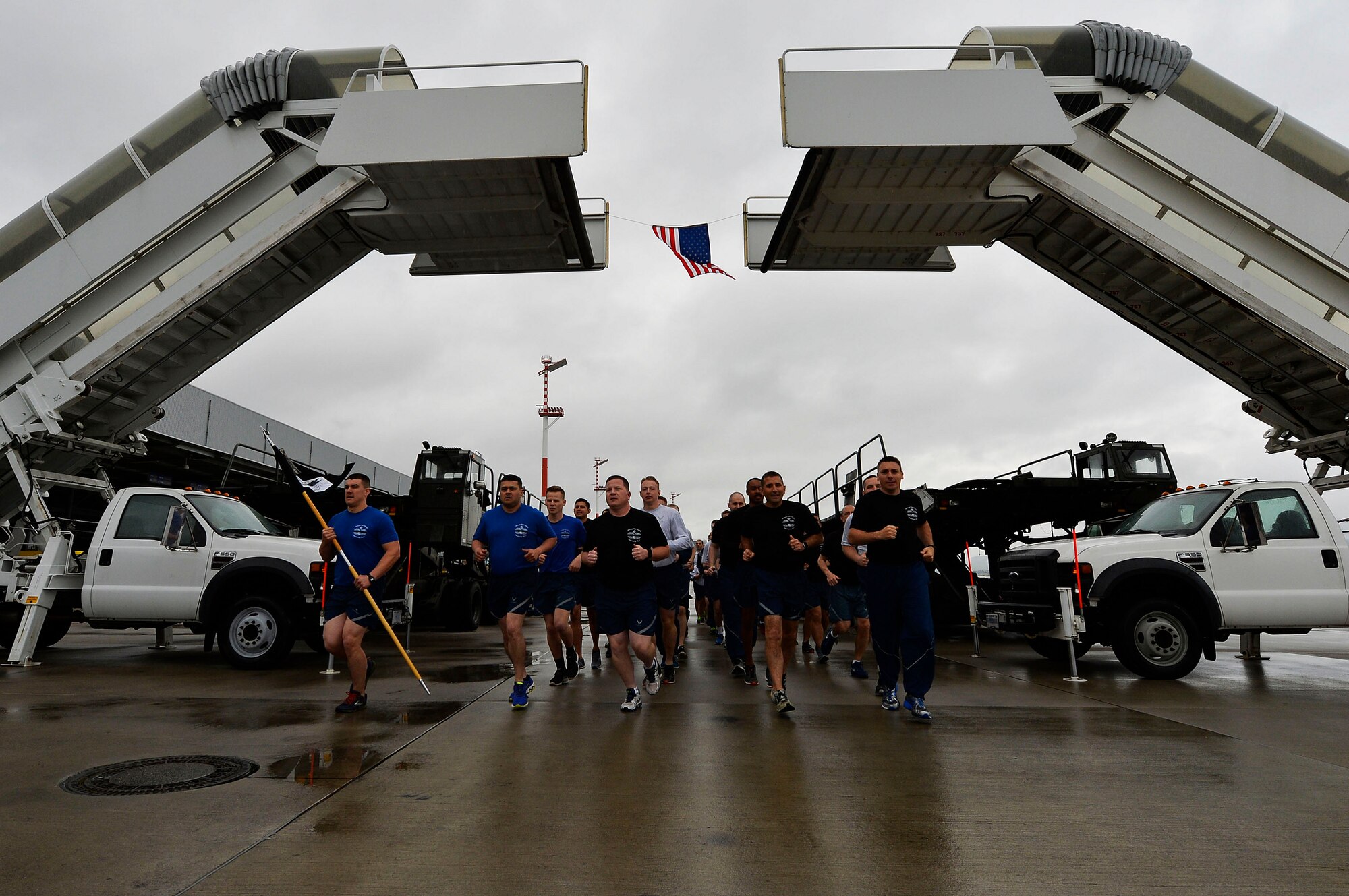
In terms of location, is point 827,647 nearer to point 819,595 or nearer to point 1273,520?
point 819,595

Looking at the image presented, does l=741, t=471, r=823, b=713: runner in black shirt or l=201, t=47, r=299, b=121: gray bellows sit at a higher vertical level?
l=201, t=47, r=299, b=121: gray bellows

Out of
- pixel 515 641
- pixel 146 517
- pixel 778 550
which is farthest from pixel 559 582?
pixel 146 517

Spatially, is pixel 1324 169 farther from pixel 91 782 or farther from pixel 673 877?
pixel 91 782

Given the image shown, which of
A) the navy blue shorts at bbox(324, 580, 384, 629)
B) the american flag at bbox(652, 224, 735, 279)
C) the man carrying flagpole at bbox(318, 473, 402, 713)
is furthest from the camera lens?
the american flag at bbox(652, 224, 735, 279)

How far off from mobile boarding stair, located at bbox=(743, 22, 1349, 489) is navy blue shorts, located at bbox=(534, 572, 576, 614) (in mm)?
4692

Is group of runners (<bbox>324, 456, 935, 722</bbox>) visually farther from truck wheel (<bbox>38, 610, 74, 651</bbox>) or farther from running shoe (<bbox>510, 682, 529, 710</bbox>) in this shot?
truck wheel (<bbox>38, 610, 74, 651</bbox>)

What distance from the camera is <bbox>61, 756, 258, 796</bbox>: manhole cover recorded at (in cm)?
384

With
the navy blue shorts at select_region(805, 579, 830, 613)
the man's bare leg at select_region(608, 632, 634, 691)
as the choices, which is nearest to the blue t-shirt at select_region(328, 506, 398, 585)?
the man's bare leg at select_region(608, 632, 634, 691)

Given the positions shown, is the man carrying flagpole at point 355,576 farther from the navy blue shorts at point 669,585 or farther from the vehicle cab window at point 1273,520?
the vehicle cab window at point 1273,520

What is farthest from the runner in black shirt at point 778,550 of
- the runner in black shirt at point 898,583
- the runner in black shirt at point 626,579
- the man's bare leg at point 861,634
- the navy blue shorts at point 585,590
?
the man's bare leg at point 861,634

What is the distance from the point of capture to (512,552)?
21.3 feet

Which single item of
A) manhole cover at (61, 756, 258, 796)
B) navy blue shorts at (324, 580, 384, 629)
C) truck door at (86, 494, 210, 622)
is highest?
truck door at (86, 494, 210, 622)

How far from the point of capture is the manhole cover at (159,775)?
384 cm

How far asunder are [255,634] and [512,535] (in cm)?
387
